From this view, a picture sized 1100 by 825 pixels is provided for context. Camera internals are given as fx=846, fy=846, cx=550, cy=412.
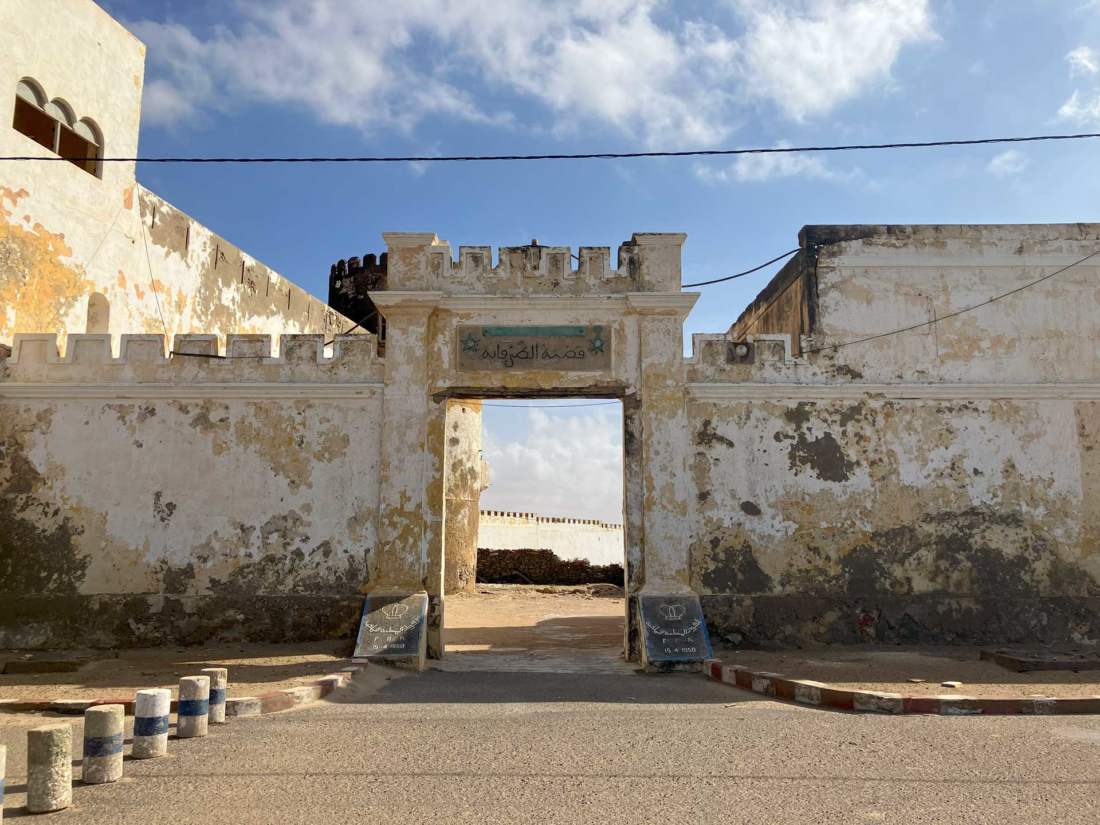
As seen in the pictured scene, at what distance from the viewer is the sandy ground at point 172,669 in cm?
827

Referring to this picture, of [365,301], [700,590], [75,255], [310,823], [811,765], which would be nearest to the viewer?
[310,823]

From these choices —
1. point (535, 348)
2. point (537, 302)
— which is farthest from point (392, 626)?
point (537, 302)

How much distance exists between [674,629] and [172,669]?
232 inches

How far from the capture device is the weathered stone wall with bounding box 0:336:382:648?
11.0 meters

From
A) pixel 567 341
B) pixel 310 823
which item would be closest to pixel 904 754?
pixel 310 823

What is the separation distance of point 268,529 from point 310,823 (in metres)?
7.37

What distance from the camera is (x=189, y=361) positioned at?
11742 millimetres

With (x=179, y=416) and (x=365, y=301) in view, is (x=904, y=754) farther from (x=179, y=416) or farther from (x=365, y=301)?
(x=365, y=301)

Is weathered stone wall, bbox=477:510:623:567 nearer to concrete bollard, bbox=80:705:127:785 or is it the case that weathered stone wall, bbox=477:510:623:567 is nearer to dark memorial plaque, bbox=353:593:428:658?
dark memorial plaque, bbox=353:593:428:658

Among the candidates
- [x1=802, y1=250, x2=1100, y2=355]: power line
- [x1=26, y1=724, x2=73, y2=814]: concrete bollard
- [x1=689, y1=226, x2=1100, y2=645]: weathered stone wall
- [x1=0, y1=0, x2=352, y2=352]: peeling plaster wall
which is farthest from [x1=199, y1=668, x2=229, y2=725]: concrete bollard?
[x1=802, y1=250, x2=1100, y2=355]: power line

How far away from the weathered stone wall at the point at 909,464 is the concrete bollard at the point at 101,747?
7.57 metres

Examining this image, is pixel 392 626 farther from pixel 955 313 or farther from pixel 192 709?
pixel 955 313

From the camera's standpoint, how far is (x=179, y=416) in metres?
11.6

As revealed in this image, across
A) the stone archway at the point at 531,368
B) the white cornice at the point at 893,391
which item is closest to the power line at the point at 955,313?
the white cornice at the point at 893,391
